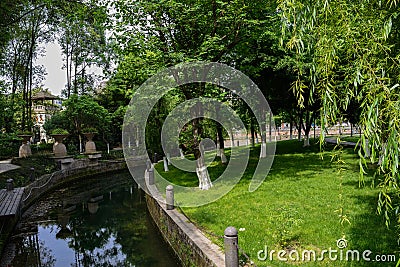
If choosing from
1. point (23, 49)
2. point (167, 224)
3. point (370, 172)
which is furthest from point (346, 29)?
point (23, 49)

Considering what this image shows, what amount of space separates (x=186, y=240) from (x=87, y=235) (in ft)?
17.9

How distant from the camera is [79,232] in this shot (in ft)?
37.1

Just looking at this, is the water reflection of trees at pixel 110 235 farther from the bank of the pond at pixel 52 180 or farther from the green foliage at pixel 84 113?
the green foliage at pixel 84 113

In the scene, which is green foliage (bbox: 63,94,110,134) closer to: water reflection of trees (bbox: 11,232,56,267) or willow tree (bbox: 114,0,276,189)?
willow tree (bbox: 114,0,276,189)

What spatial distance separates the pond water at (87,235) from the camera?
345 inches

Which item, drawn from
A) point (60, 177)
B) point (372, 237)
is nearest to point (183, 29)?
point (372, 237)

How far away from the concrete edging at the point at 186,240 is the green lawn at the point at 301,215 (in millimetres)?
270

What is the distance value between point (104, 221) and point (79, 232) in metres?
1.31

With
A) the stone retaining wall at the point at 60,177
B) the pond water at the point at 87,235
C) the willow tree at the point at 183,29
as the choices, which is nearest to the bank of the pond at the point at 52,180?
the stone retaining wall at the point at 60,177

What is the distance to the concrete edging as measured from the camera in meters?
5.61

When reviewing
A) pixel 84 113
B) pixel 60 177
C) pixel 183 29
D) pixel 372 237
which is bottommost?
pixel 60 177

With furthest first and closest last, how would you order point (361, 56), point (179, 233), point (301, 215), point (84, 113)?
point (84, 113), point (179, 233), point (301, 215), point (361, 56)

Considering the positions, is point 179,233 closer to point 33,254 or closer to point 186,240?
point 186,240

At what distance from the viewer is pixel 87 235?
11.0 m
